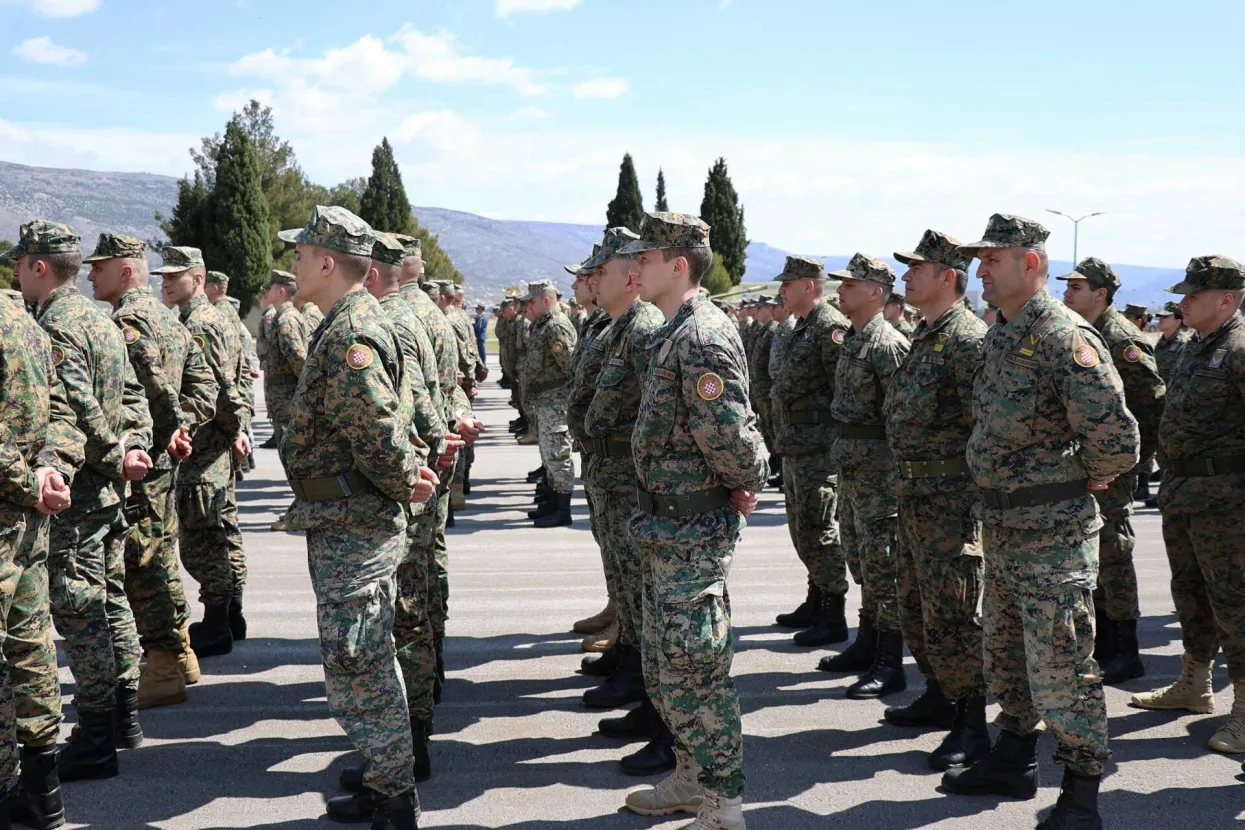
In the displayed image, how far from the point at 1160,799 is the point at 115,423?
15.9ft

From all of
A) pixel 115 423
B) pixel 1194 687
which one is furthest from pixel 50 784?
pixel 1194 687

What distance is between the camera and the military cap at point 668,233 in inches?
159

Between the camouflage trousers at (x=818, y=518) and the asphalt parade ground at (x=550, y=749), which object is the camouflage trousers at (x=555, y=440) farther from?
the camouflage trousers at (x=818, y=518)

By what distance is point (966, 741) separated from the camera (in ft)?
15.5

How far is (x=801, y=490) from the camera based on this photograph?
21.5ft

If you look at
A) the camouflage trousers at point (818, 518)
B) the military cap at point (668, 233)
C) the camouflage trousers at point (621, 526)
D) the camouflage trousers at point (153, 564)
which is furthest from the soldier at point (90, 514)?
the camouflage trousers at point (818, 518)

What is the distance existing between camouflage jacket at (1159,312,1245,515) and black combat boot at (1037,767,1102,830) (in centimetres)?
176

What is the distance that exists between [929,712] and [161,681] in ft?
13.0

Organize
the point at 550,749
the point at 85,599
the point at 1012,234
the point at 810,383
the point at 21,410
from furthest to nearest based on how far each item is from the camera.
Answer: the point at 810,383, the point at 550,749, the point at 85,599, the point at 1012,234, the point at 21,410

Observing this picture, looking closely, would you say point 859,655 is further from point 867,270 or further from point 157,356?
point 157,356

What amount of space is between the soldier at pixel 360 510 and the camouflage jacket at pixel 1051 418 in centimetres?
223

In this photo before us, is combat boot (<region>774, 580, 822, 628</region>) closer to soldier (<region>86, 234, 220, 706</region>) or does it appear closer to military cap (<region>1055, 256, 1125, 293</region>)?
military cap (<region>1055, 256, 1125, 293</region>)

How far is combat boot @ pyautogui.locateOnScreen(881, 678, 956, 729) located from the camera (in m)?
5.21

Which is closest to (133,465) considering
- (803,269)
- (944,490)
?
(944,490)
